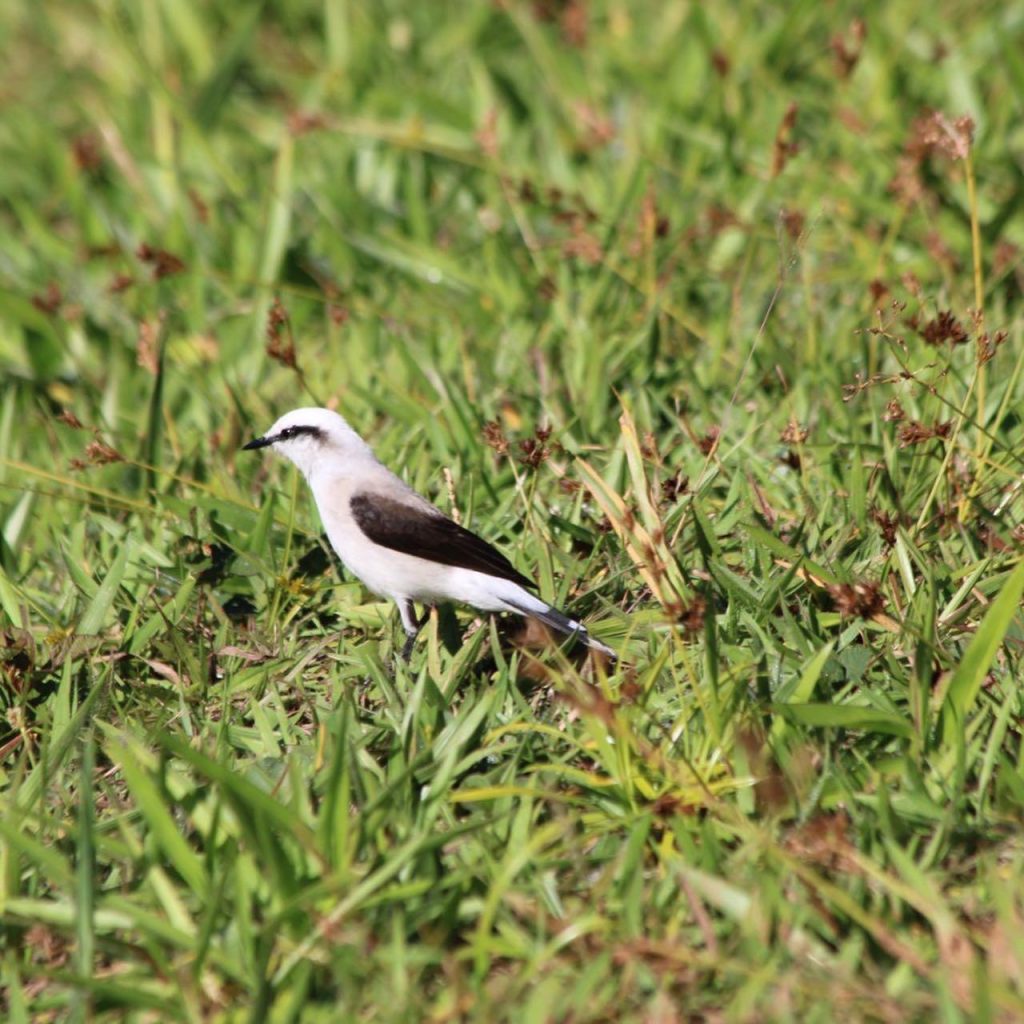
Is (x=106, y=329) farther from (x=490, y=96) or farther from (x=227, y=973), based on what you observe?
(x=227, y=973)

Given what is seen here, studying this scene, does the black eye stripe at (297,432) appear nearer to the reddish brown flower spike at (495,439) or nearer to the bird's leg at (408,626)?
the bird's leg at (408,626)

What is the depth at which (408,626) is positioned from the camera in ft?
16.0

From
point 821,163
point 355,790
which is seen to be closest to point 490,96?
point 821,163

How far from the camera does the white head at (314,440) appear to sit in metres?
5.32

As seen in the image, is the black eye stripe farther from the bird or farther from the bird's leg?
the bird's leg

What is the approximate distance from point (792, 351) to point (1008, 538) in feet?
5.02

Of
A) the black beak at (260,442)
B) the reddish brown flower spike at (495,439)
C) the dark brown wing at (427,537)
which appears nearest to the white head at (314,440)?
the black beak at (260,442)

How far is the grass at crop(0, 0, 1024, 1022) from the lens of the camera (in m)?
3.54

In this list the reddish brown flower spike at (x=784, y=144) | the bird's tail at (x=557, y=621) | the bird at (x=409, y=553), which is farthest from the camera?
the reddish brown flower spike at (x=784, y=144)

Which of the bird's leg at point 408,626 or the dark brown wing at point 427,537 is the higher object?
the dark brown wing at point 427,537

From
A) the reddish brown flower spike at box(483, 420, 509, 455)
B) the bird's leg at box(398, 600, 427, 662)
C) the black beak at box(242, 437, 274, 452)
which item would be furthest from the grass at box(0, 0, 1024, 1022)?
the black beak at box(242, 437, 274, 452)

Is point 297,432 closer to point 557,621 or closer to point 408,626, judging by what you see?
point 408,626

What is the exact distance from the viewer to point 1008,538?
4.69m

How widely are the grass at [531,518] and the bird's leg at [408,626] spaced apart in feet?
0.37
